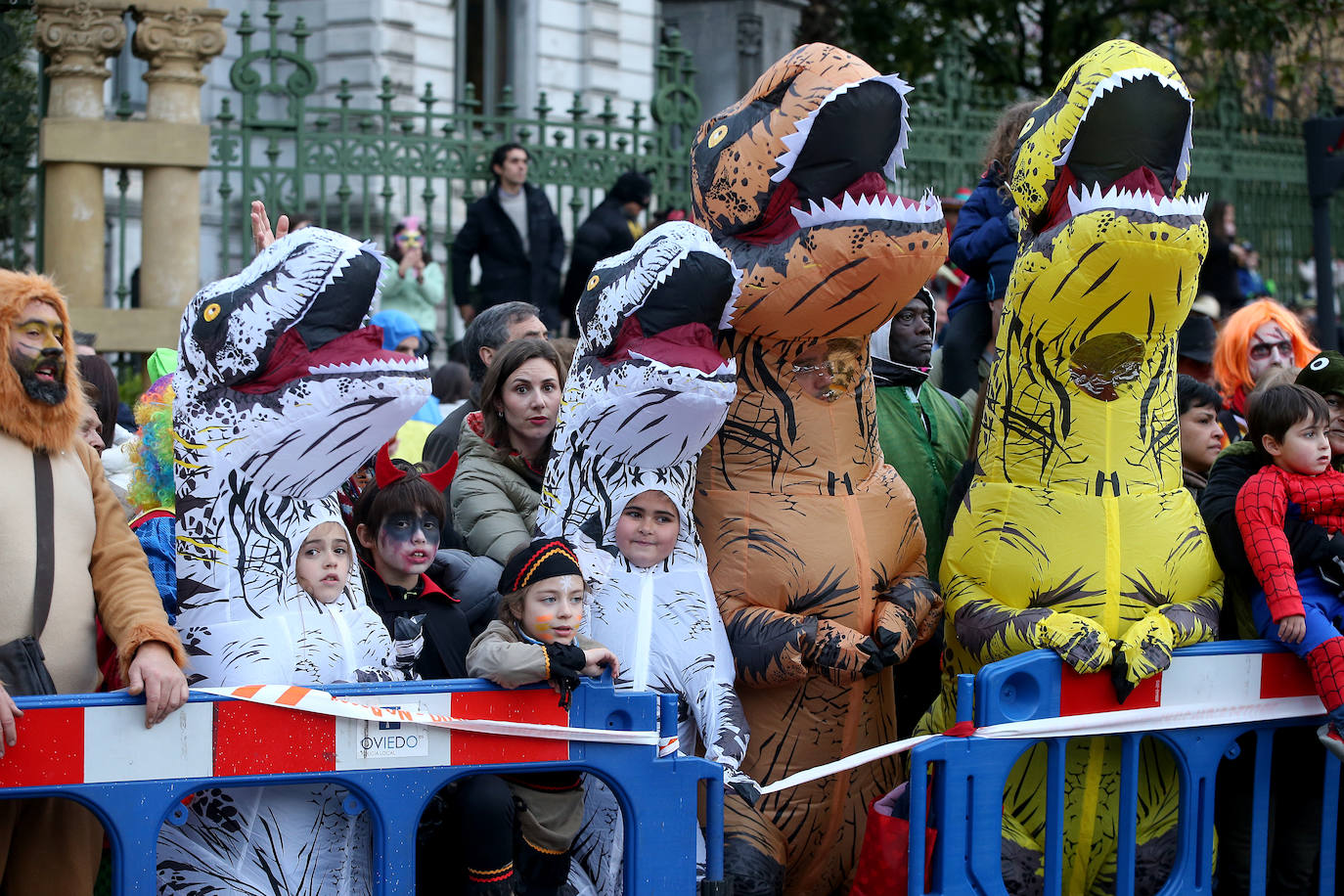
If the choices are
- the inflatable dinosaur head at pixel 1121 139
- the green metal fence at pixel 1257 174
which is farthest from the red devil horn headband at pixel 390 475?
the green metal fence at pixel 1257 174

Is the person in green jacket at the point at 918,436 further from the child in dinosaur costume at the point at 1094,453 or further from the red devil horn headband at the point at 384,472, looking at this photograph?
the red devil horn headband at the point at 384,472

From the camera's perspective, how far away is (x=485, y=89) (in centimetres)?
1697

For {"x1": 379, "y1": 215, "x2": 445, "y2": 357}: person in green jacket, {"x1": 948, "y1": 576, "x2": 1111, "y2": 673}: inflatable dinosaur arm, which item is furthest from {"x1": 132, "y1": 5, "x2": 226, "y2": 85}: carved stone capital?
{"x1": 948, "y1": 576, "x2": 1111, "y2": 673}: inflatable dinosaur arm

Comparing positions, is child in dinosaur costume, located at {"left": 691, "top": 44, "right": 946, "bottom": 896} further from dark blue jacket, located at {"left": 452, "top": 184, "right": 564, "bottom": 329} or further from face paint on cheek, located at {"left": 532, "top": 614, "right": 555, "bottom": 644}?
dark blue jacket, located at {"left": 452, "top": 184, "right": 564, "bottom": 329}

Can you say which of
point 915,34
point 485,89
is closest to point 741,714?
point 485,89

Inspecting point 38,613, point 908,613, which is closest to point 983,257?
point 908,613

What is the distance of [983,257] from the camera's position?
18.0ft

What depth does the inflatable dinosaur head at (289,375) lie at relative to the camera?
3564 mm

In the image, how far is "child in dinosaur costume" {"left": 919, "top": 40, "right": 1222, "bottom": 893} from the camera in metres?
3.91

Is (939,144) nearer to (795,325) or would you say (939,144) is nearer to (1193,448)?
(1193,448)

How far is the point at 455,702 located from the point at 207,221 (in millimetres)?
12626

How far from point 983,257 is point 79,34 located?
5.48m

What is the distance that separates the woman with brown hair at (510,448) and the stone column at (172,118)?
4.94 metres

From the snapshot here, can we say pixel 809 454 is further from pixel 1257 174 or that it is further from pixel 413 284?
pixel 1257 174
